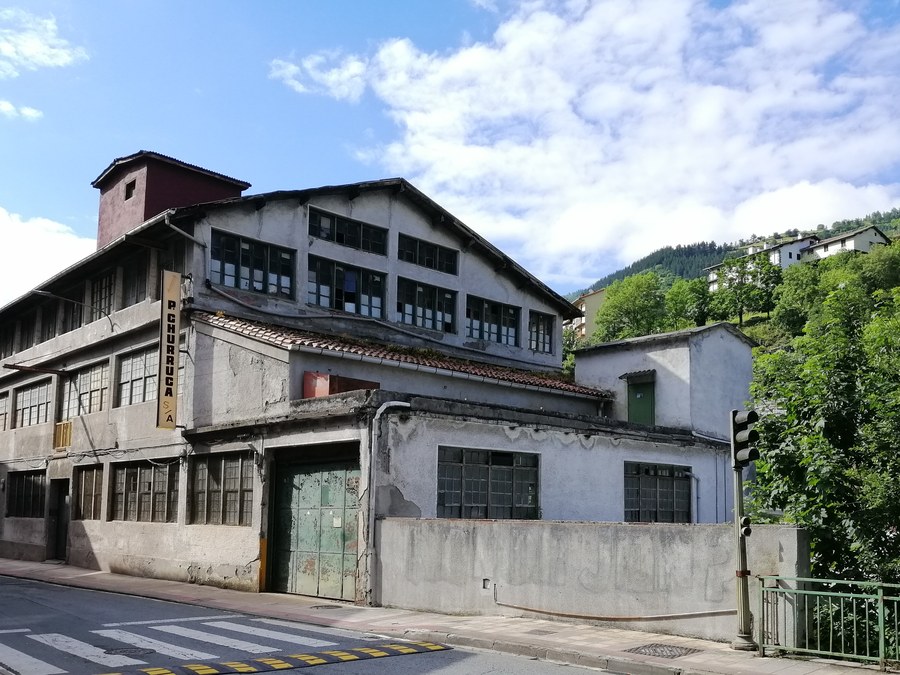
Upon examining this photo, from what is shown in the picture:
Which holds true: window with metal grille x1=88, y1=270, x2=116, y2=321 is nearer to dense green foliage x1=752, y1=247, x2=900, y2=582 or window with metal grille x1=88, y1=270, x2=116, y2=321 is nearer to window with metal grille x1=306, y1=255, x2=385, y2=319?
window with metal grille x1=306, y1=255, x2=385, y2=319

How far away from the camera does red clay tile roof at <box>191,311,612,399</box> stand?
2028 cm

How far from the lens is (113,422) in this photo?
26203 millimetres

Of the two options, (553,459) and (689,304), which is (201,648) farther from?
(689,304)

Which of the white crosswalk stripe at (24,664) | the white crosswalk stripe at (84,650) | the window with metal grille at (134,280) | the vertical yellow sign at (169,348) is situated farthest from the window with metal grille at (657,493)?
the white crosswalk stripe at (24,664)

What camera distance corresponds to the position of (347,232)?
1044 inches

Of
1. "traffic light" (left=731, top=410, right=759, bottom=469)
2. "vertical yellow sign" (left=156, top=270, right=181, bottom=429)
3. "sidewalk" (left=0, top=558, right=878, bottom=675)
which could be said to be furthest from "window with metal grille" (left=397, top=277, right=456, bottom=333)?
"traffic light" (left=731, top=410, right=759, bottom=469)

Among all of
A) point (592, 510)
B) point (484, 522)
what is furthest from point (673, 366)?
point (484, 522)

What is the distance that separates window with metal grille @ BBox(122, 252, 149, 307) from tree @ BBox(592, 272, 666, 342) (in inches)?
2945

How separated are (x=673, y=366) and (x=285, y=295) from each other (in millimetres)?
Result: 11740

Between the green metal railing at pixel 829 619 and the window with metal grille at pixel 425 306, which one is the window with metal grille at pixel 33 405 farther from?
the green metal railing at pixel 829 619

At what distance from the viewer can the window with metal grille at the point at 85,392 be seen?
27.1 metres

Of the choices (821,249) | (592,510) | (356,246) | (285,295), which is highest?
(821,249)

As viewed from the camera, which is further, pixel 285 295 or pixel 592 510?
pixel 285 295

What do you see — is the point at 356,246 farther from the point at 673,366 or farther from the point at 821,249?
the point at 821,249
